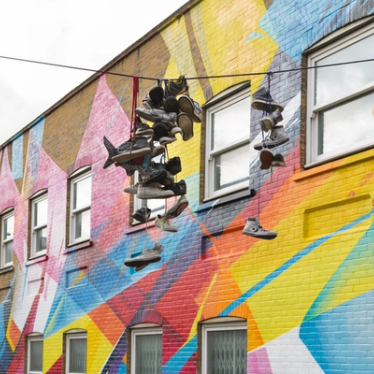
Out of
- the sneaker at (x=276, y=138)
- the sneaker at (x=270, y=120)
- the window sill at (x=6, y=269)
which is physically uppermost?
the sneaker at (x=270, y=120)

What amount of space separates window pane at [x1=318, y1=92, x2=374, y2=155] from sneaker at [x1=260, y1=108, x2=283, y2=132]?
100 cm

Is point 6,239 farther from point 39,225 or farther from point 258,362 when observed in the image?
point 258,362

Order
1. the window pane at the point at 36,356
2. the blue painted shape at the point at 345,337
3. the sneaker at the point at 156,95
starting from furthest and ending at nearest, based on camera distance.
→ the window pane at the point at 36,356
the sneaker at the point at 156,95
the blue painted shape at the point at 345,337

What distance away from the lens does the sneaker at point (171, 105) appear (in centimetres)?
882

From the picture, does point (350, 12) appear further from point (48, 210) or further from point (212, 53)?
point (48, 210)

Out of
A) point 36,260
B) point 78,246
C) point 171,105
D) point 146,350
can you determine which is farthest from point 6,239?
point 171,105

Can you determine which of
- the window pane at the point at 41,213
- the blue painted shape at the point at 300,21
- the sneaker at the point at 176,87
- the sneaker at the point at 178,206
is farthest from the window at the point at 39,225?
the sneaker at the point at 176,87

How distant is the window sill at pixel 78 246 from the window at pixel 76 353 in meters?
1.48

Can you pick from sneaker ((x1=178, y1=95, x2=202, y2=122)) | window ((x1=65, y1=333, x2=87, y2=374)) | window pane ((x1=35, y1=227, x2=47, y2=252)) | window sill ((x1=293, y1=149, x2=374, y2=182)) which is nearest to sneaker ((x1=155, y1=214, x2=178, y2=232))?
sneaker ((x1=178, y1=95, x2=202, y2=122))


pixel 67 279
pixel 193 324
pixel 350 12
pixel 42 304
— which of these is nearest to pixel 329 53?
pixel 350 12

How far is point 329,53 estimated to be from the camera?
9.45 meters

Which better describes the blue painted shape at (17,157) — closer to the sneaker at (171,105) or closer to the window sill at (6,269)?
the window sill at (6,269)

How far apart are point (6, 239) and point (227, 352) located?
9.27 m

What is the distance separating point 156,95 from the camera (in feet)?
28.8
